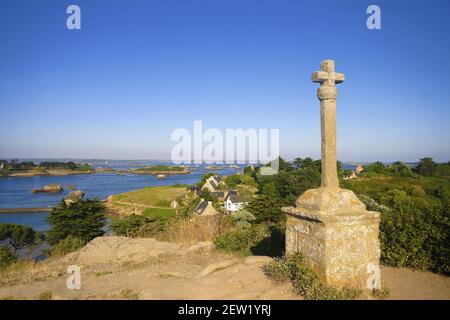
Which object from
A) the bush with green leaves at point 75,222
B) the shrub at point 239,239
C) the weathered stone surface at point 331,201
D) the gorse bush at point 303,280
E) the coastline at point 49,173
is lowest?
the coastline at point 49,173

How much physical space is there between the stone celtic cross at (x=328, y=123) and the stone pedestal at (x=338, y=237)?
237 mm

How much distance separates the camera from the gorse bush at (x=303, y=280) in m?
4.06

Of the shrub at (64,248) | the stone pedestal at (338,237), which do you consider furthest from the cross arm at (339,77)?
the shrub at (64,248)

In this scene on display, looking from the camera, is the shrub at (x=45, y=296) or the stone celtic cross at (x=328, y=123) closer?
the shrub at (x=45, y=296)

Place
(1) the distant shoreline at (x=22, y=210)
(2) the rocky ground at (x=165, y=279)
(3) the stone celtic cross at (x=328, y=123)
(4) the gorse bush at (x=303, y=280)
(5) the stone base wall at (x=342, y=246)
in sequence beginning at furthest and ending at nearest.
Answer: (1) the distant shoreline at (x=22, y=210) < (3) the stone celtic cross at (x=328, y=123) < (2) the rocky ground at (x=165, y=279) < (5) the stone base wall at (x=342, y=246) < (4) the gorse bush at (x=303, y=280)

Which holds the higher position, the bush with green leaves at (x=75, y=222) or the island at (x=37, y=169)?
the bush with green leaves at (x=75, y=222)

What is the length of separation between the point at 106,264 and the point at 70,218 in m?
10.2

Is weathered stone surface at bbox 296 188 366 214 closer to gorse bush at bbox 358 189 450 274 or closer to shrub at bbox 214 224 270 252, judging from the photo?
gorse bush at bbox 358 189 450 274

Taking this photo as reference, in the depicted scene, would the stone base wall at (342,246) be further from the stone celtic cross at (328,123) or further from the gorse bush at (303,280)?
the stone celtic cross at (328,123)

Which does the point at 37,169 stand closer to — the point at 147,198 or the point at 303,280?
the point at 147,198

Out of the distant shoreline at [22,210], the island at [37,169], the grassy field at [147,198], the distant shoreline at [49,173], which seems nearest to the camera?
the distant shoreline at [22,210]

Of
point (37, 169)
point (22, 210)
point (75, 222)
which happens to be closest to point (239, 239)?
point (75, 222)

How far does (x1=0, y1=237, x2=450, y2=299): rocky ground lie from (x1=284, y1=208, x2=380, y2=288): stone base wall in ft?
1.80
